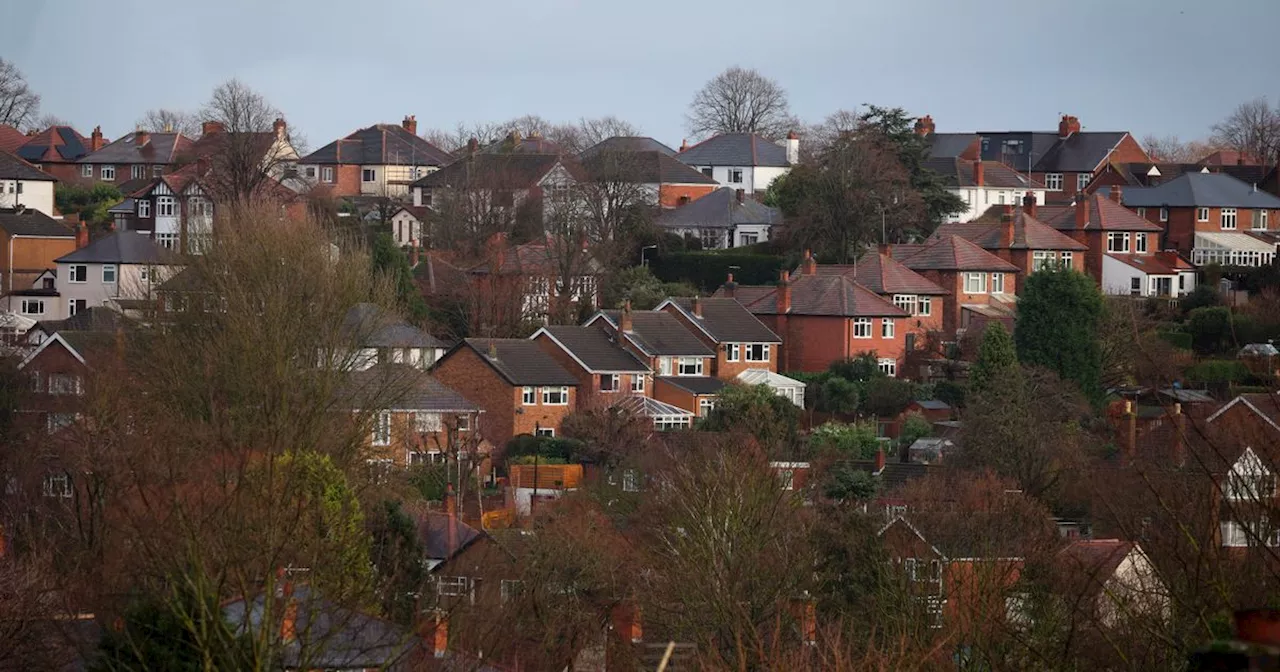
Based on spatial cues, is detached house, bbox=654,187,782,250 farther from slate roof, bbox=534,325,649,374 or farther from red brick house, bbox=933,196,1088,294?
slate roof, bbox=534,325,649,374

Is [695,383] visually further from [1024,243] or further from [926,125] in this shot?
[926,125]

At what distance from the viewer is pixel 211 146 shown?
234 ft

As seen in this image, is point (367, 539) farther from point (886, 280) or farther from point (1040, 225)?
point (1040, 225)

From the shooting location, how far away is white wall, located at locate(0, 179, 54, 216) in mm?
70438

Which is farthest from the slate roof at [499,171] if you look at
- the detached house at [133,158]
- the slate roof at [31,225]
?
the detached house at [133,158]

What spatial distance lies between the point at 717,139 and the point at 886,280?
27440mm

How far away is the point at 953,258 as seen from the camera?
56125 millimetres

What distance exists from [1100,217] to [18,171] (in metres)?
37.4

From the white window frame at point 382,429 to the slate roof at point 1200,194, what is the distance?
110 ft

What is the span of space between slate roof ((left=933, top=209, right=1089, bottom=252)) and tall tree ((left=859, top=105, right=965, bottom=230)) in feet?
9.01

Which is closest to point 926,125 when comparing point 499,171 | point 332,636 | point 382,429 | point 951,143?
point 951,143

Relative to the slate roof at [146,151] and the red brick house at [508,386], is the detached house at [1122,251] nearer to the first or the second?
the red brick house at [508,386]

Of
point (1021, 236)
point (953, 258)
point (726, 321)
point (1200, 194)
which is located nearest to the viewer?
point (726, 321)

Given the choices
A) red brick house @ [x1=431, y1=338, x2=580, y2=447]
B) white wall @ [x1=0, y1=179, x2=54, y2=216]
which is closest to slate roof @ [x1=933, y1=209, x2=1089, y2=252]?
red brick house @ [x1=431, y1=338, x2=580, y2=447]
